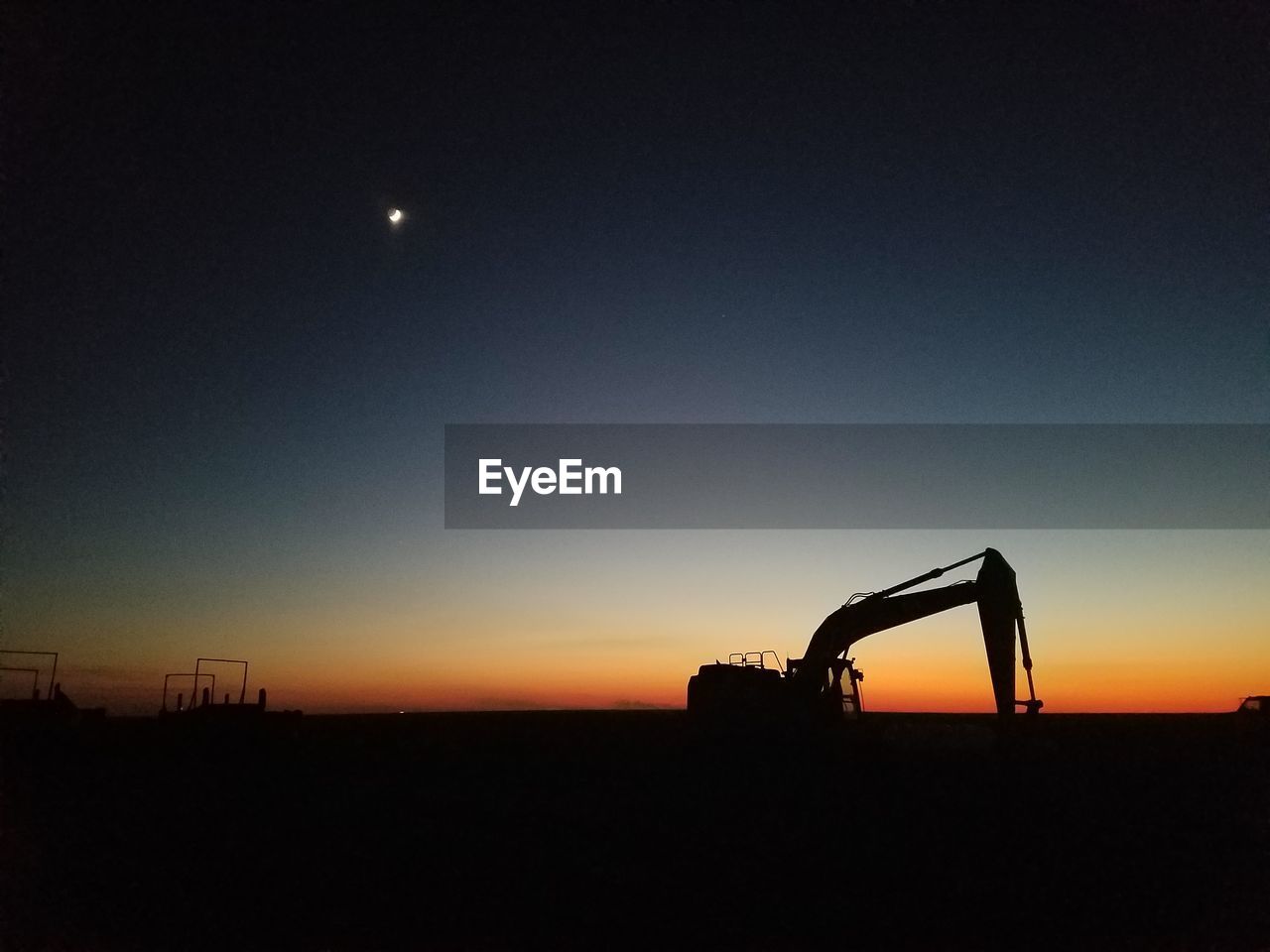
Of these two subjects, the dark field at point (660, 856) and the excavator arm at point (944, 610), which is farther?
the excavator arm at point (944, 610)

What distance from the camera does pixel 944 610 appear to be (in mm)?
25703

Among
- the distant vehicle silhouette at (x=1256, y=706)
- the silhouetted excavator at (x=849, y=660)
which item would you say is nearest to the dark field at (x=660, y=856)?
the silhouetted excavator at (x=849, y=660)

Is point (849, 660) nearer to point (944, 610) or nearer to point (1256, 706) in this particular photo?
point (944, 610)

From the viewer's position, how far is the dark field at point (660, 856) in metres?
10.4

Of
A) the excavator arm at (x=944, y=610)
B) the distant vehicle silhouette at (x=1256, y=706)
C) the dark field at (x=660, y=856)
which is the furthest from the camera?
the distant vehicle silhouette at (x=1256, y=706)

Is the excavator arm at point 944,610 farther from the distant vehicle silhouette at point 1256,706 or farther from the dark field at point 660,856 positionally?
the distant vehicle silhouette at point 1256,706

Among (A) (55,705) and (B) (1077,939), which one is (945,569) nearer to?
(B) (1077,939)

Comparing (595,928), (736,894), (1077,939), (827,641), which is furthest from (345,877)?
(827,641)

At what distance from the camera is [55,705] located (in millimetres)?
35000

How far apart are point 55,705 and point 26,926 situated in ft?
97.5

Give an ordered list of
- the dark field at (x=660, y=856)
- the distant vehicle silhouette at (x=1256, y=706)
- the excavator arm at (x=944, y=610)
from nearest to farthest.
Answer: the dark field at (x=660, y=856) → the excavator arm at (x=944, y=610) → the distant vehicle silhouette at (x=1256, y=706)

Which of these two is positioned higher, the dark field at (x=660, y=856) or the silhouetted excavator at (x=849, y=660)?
the silhouetted excavator at (x=849, y=660)

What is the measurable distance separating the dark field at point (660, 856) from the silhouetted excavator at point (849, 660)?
117 cm

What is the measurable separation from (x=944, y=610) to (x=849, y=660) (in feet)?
13.7
